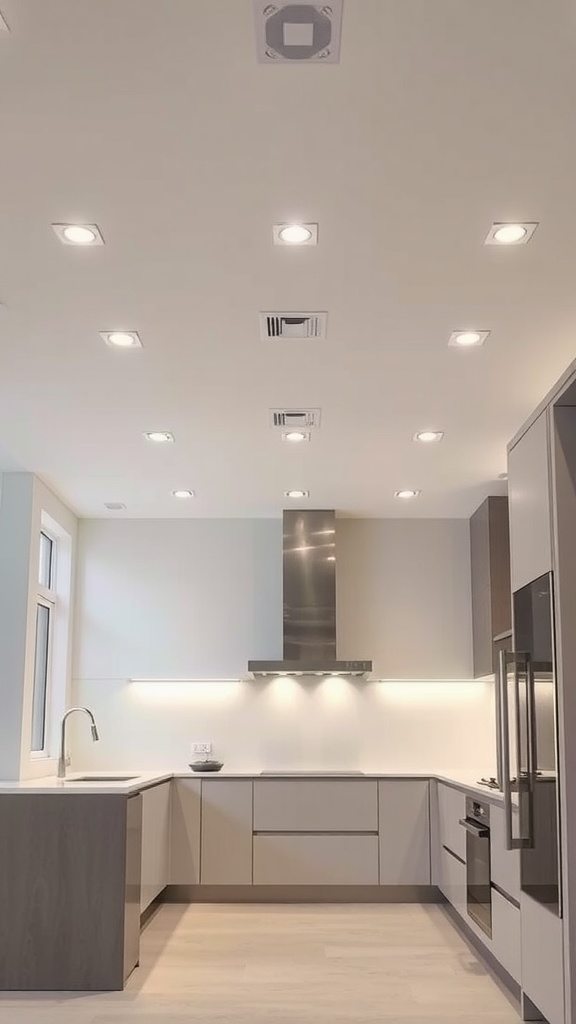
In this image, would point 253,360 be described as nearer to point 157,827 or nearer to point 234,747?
point 157,827

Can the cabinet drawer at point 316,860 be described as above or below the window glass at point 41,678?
below

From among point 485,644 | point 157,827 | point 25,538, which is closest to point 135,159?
point 25,538

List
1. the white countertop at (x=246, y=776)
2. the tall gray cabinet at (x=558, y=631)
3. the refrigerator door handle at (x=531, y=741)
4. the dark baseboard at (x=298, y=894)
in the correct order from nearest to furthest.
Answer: the tall gray cabinet at (x=558, y=631) → the refrigerator door handle at (x=531, y=741) → the white countertop at (x=246, y=776) → the dark baseboard at (x=298, y=894)

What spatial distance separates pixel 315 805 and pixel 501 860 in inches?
91.7

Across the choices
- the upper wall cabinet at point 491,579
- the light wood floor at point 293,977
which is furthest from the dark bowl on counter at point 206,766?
the upper wall cabinet at point 491,579

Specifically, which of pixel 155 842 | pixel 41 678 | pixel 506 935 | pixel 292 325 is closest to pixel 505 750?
pixel 506 935

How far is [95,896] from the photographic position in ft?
14.7

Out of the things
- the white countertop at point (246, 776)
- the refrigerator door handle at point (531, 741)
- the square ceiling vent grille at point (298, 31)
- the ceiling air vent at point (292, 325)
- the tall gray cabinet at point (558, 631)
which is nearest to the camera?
the square ceiling vent grille at point (298, 31)

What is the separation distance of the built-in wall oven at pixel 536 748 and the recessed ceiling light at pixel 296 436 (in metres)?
1.78

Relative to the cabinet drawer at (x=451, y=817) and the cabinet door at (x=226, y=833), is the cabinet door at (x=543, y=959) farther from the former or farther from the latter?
the cabinet door at (x=226, y=833)

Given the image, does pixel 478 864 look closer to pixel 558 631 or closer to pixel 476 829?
pixel 476 829

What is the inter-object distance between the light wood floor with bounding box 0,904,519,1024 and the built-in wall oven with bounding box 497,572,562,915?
0.88 metres

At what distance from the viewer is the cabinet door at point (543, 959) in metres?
3.45

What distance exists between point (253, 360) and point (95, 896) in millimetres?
2381
